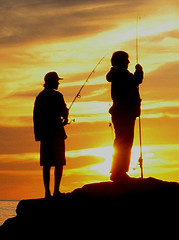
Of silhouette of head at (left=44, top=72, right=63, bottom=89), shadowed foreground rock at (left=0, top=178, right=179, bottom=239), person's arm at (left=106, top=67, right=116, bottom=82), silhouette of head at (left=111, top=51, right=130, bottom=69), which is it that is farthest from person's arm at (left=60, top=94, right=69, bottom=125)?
shadowed foreground rock at (left=0, top=178, right=179, bottom=239)

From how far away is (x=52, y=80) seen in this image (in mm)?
17766

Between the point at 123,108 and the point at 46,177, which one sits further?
the point at 123,108

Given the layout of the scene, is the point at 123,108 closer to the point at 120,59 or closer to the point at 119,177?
the point at 120,59

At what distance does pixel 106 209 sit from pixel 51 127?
2.33 meters

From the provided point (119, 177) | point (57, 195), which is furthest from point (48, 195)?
point (119, 177)

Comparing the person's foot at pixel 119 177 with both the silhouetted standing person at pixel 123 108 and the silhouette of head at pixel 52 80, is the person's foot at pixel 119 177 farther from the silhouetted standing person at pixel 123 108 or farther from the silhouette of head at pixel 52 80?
the silhouette of head at pixel 52 80

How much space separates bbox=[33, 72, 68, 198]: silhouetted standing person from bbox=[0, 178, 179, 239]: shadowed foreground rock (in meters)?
→ 0.51

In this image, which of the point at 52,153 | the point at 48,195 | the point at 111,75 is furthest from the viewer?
the point at 111,75

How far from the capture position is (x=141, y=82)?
17828mm

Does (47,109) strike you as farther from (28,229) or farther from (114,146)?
(28,229)

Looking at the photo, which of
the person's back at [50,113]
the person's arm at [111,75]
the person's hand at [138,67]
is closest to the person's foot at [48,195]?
the person's back at [50,113]

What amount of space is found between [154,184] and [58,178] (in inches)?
96.0

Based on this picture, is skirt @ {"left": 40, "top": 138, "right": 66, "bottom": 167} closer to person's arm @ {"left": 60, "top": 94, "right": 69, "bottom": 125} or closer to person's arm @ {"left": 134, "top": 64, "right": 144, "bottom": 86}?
person's arm @ {"left": 60, "top": 94, "right": 69, "bottom": 125}

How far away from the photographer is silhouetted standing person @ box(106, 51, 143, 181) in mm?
17719
